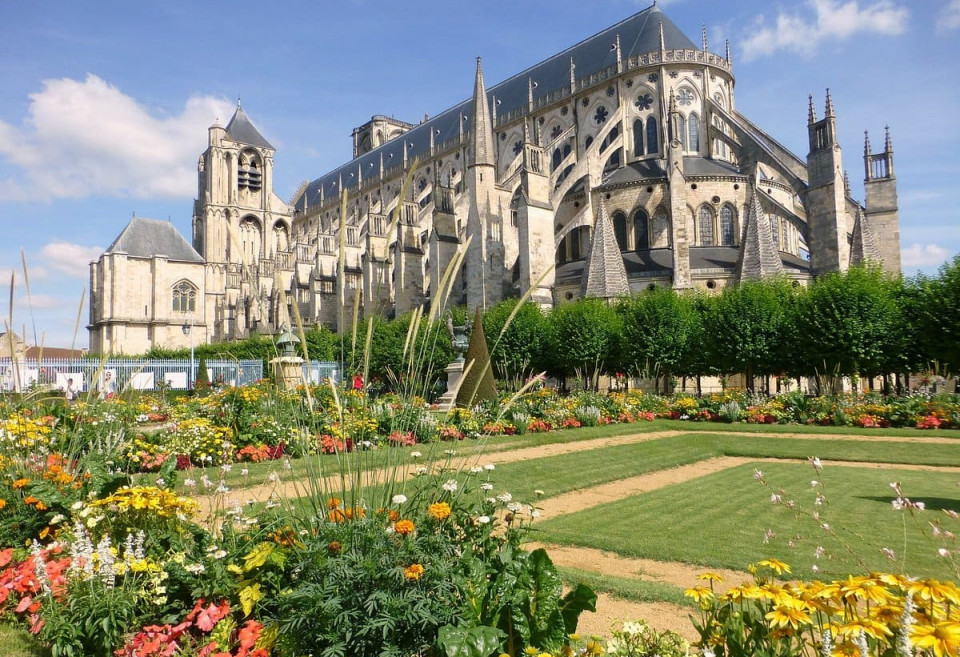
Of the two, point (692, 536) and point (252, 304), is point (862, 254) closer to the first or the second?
point (692, 536)

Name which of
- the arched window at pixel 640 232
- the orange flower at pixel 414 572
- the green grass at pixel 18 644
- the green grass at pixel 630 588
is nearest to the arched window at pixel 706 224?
the arched window at pixel 640 232

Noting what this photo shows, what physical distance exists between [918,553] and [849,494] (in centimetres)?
269

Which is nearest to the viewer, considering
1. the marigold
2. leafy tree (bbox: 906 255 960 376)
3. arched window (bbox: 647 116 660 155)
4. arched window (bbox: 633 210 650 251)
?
the marigold

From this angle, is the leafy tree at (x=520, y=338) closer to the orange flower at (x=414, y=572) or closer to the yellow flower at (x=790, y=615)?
the orange flower at (x=414, y=572)

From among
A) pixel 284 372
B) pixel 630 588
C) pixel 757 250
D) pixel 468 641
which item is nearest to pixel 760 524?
pixel 630 588

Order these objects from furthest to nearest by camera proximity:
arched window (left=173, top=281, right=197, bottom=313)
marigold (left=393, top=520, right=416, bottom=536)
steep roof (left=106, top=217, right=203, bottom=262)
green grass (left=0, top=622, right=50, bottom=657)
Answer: arched window (left=173, top=281, right=197, bottom=313) → steep roof (left=106, top=217, right=203, bottom=262) → green grass (left=0, top=622, right=50, bottom=657) → marigold (left=393, top=520, right=416, bottom=536)

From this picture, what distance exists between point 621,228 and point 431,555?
2861 cm

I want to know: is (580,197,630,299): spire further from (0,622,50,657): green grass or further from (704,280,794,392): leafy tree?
(0,622,50,657): green grass

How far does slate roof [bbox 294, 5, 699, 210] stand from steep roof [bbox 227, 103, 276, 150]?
1002 centimetres

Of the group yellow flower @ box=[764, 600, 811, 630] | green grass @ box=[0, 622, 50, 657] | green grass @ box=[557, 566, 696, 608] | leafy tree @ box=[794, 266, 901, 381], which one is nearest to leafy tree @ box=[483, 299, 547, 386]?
leafy tree @ box=[794, 266, 901, 381]

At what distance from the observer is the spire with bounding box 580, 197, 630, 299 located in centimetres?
2598

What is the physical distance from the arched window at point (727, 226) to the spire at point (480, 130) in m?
10.6

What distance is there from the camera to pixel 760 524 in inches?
243

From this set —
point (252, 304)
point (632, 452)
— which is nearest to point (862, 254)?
point (632, 452)
